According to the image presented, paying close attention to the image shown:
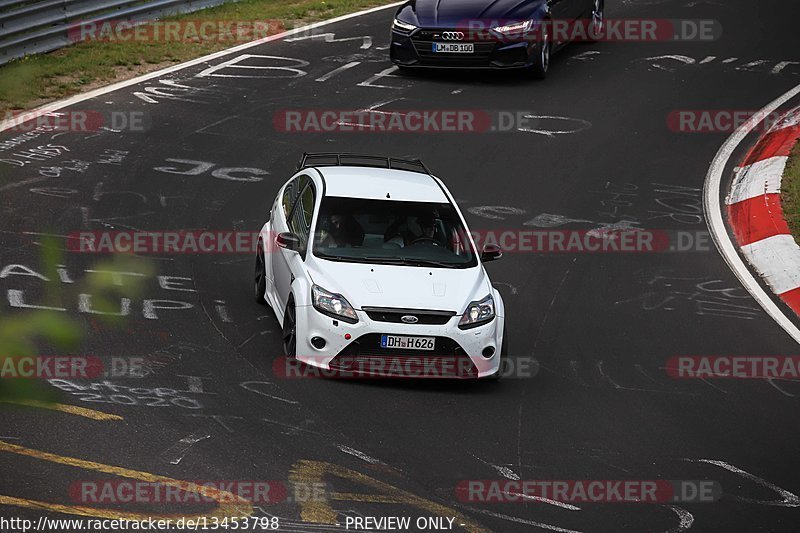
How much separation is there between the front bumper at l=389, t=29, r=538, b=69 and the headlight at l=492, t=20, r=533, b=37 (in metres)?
0.15

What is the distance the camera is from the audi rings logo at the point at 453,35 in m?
17.2

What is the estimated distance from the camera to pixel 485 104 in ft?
55.9

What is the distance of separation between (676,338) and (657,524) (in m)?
3.97

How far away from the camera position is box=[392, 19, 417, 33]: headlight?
17.5m

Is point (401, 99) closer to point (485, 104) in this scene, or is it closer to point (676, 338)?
point (485, 104)

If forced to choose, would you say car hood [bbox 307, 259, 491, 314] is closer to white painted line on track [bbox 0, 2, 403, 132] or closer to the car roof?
the car roof

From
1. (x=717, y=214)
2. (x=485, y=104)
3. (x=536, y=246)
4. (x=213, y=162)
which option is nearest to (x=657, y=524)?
(x=536, y=246)

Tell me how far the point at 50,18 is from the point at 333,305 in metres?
10.9

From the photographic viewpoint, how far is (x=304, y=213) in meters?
9.90

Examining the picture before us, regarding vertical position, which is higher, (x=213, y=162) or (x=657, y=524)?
(x=213, y=162)

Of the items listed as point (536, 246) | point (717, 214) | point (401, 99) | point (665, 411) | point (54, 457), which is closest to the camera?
point (54, 457)

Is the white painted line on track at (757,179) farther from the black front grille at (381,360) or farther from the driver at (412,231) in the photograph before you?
the black front grille at (381,360)

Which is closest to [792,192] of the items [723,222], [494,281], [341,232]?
[723,222]

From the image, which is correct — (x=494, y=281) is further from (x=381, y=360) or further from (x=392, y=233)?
(x=381, y=360)
